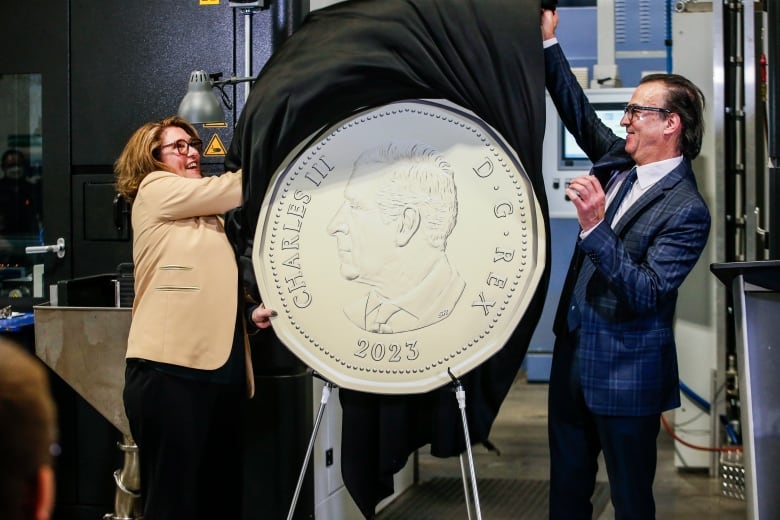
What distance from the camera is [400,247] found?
2689 mm

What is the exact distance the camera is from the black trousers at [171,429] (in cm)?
298

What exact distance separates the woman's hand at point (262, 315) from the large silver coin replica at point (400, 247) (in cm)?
2

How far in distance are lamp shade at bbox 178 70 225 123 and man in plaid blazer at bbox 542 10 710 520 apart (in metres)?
1.11

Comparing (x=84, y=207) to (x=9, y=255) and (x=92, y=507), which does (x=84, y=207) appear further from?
(x=92, y=507)

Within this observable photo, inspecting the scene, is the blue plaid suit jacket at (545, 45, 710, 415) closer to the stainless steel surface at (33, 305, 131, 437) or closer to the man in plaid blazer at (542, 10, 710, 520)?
the man in plaid blazer at (542, 10, 710, 520)

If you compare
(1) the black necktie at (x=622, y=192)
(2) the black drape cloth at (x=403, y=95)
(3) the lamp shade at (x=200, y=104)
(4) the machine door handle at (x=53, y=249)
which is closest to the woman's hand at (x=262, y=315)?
(2) the black drape cloth at (x=403, y=95)

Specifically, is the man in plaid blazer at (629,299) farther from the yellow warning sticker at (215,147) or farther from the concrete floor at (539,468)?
the concrete floor at (539,468)

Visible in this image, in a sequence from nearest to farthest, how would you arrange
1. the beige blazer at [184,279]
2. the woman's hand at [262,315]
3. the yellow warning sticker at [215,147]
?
1. the woman's hand at [262,315]
2. the beige blazer at [184,279]
3. the yellow warning sticker at [215,147]

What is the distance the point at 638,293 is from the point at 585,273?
0.23 metres

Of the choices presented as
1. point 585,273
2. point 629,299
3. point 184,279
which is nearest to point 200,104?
point 184,279

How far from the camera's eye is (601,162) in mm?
2730

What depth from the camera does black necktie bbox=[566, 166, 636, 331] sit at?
8.70ft

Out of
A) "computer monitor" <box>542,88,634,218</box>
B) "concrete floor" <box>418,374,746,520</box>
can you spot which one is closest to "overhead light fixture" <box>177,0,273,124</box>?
"concrete floor" <box>418,374,746,520</box>

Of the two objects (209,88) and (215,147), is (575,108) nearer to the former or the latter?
(209,88)
